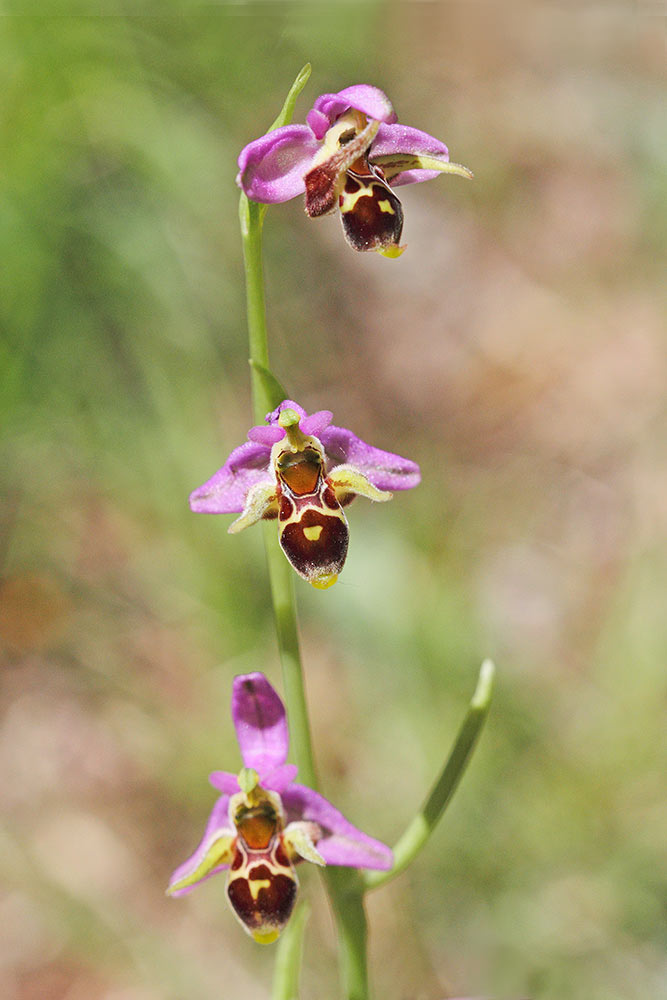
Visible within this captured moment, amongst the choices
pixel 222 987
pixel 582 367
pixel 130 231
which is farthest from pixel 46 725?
pixel 582 367

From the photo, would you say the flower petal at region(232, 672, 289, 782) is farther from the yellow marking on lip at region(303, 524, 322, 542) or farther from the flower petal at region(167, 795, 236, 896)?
the yellow marking on lip at region(303, 524, 322, 542)

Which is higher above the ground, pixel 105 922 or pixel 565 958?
pixel 565 958

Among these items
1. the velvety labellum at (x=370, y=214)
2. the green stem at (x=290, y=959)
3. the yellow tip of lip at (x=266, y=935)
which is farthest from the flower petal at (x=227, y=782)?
the velvety labellum at (x=370, y=214)

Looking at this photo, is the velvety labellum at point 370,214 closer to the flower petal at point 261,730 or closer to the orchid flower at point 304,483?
the orchid flower at point 304,483

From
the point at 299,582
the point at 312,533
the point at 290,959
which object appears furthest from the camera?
the point at 299,582

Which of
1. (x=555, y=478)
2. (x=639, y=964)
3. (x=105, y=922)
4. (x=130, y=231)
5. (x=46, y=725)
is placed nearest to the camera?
(x=639, y=964)

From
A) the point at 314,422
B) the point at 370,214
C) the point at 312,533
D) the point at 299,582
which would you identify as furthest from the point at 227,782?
the point at 299,582

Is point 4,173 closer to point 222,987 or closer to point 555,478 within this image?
point 555,478

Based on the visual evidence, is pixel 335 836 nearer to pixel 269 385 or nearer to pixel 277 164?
pixel 269 385
